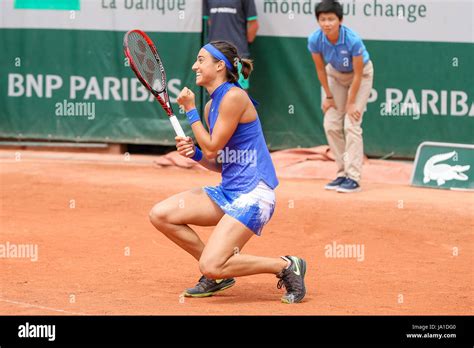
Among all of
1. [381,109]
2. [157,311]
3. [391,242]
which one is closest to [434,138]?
[381,109]

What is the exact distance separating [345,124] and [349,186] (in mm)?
626

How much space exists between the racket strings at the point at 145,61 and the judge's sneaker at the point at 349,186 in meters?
4.19

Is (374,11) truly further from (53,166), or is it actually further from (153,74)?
(153,74)

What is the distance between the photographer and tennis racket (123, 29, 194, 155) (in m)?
7.33

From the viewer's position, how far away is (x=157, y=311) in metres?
7.02

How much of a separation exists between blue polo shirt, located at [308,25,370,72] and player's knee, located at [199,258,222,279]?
449cm

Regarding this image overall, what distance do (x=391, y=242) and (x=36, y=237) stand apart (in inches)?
116

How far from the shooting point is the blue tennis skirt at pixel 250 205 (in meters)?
7.27
